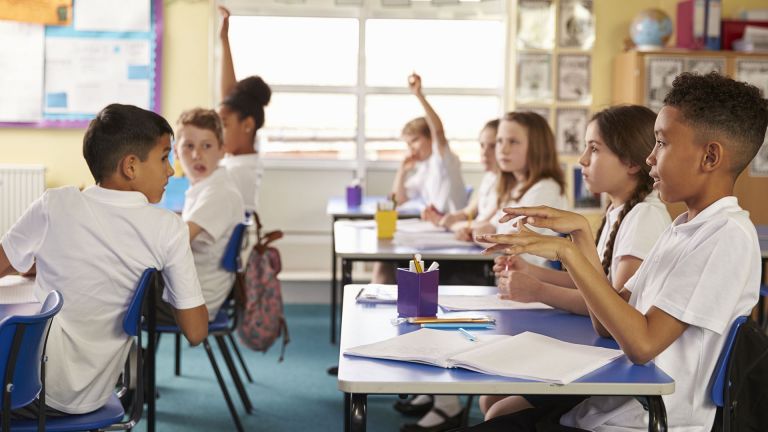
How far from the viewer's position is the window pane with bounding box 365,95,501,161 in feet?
21.2

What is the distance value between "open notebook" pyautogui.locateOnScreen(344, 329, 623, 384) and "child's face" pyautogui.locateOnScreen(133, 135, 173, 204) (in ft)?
2.74

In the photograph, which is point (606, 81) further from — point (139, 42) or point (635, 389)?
point (635, 389)

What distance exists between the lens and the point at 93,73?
239 inches

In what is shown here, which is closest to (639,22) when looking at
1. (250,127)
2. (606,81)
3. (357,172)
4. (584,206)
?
(606,81)

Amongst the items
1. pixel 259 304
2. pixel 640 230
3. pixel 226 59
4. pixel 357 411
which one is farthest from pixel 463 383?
pixel 226 59

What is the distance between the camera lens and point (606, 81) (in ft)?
20.8

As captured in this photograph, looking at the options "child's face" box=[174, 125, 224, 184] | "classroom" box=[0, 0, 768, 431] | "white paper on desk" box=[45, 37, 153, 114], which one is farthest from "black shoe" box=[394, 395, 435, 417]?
"white paper on desk" box=[45, 37, 153, 114]

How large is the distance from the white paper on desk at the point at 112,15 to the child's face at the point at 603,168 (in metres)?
4.43

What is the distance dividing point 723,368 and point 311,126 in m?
5.01

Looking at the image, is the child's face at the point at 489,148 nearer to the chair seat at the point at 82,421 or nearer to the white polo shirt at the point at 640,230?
the white polo shirt at the point at 640,230

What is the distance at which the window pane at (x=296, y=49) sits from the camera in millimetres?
6320

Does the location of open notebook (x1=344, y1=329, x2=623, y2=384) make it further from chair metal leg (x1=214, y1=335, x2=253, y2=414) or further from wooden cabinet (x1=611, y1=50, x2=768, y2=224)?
wooden cabinet (x1=611, y1=50, x2=768, y2=224)

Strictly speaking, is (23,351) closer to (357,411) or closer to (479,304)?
(357,411)

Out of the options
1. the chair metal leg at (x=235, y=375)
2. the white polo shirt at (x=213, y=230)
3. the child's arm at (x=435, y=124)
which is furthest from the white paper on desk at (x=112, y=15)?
the chair metal leg at (x=235, y=375)
